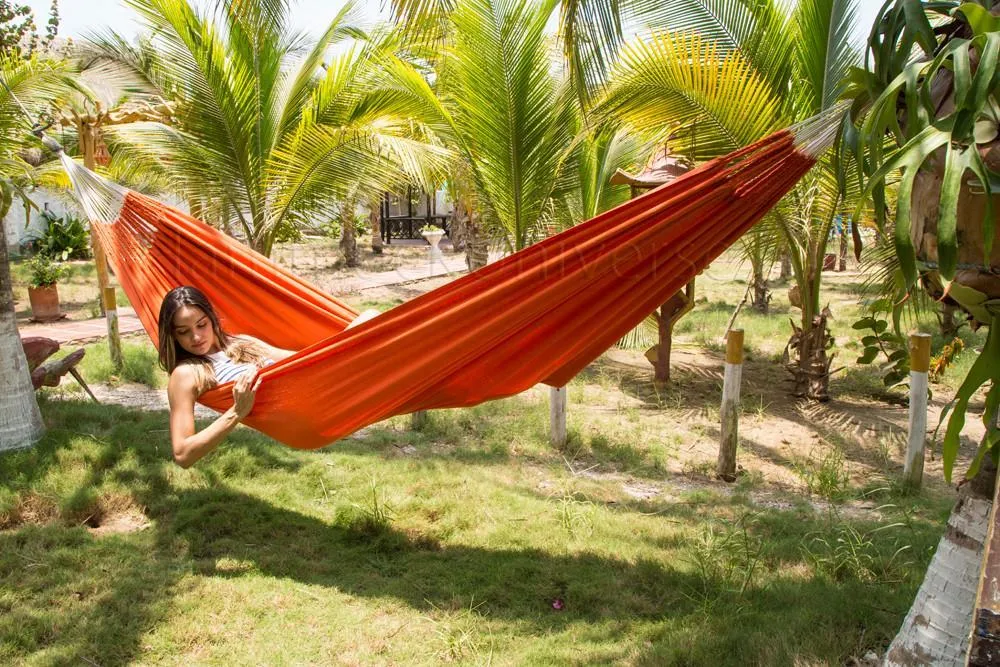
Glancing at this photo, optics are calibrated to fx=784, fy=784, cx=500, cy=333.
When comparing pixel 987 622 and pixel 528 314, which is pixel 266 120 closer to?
pixel 528 314

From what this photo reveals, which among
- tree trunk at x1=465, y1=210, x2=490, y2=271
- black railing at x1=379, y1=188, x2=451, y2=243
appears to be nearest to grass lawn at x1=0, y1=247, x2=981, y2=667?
tree trunk at x1=465, y1=210, x2=490, y2=271

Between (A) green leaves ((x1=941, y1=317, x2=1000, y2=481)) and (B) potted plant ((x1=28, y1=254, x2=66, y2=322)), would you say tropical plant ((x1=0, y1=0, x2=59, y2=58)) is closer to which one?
(B) potted plant ((x1=28, y1=254, x2=66, y2=322))

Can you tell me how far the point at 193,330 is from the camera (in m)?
2.49

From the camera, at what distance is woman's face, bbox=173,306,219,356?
2.47 metres

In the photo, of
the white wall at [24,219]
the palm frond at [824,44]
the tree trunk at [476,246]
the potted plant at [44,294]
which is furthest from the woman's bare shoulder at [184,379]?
the white wall at [24,219]

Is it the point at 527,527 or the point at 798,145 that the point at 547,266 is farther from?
the point at 527,527

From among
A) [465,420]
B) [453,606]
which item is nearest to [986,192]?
[453,606]

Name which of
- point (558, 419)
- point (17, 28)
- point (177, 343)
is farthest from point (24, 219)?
point (177, 343)

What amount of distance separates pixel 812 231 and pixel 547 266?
290cm

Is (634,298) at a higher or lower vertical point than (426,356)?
higher

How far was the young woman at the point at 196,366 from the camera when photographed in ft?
7.46

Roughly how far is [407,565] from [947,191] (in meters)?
2.02

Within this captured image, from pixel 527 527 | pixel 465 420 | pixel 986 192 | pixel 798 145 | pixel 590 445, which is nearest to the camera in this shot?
pixel 986 192

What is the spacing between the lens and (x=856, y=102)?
69.8 inches
